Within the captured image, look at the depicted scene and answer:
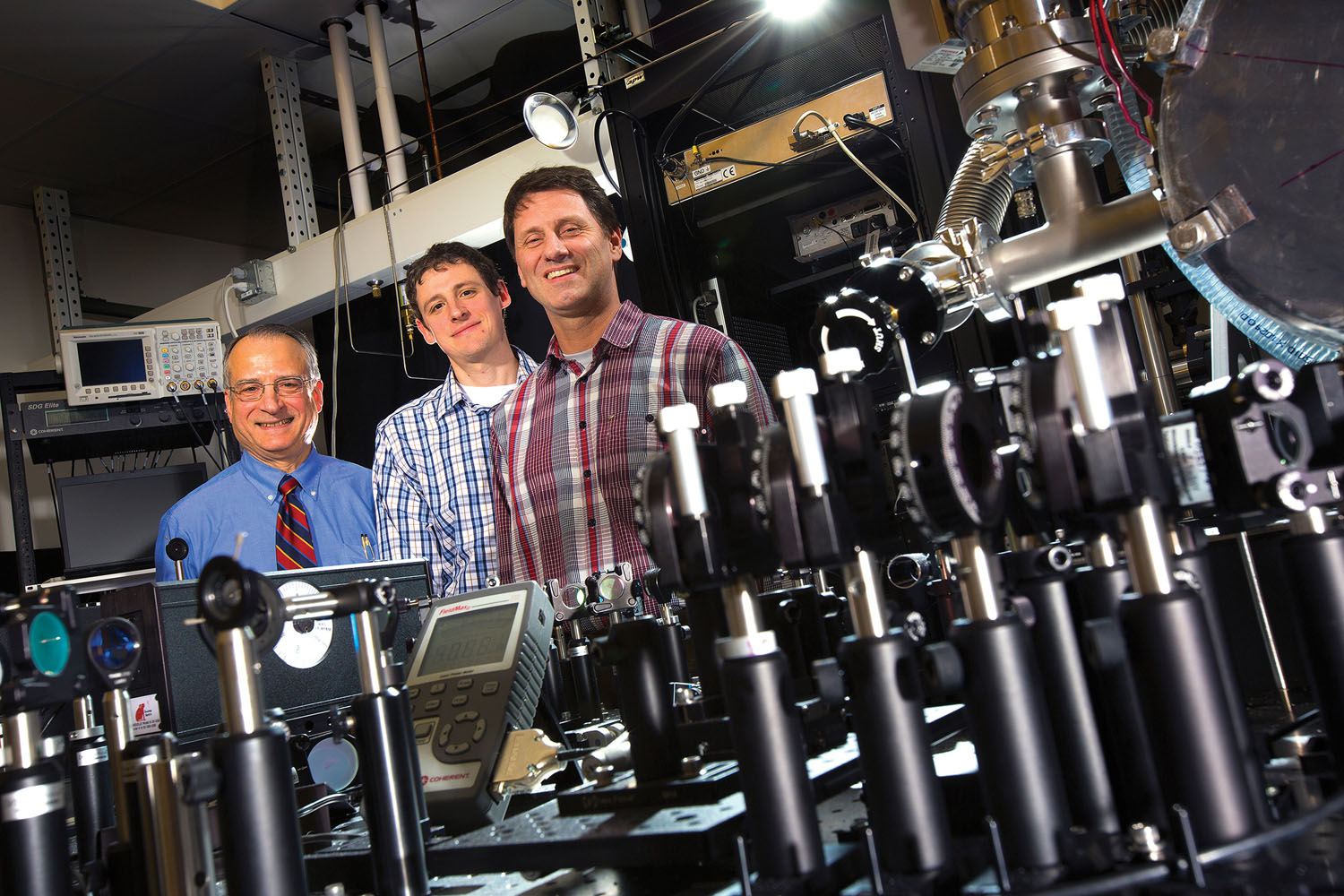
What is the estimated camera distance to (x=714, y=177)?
82.4 inches

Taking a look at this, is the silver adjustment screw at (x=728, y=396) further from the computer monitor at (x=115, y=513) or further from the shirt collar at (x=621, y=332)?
the computer monitor at (x=115, y=513)

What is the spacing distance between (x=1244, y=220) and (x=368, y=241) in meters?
3.02

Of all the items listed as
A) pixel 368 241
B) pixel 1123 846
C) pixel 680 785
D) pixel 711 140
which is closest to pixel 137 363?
pixel 368 241

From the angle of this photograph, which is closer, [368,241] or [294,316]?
[368,241]

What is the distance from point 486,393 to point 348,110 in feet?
4.23

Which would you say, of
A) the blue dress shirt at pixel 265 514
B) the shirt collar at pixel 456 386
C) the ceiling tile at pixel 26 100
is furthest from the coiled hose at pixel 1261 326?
the ceiling tile at pixel 26 100

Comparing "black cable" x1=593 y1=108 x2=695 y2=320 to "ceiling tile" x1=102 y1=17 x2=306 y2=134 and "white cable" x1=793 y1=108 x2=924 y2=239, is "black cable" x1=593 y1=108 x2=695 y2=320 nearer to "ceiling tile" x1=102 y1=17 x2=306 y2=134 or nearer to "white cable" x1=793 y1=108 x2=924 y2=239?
"white cable" x1=793 y1=108 x2=924 y2=239

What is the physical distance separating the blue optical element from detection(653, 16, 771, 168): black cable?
161 cm

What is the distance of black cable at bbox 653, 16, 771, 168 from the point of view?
6.44ft

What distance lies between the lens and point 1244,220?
0.76 meters

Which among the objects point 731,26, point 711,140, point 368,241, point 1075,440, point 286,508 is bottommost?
point 1075,440

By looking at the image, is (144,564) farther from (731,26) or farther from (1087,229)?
(1087,229)

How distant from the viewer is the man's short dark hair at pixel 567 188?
2.38 m

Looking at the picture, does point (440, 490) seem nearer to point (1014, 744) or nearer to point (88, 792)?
point (88, 792)
